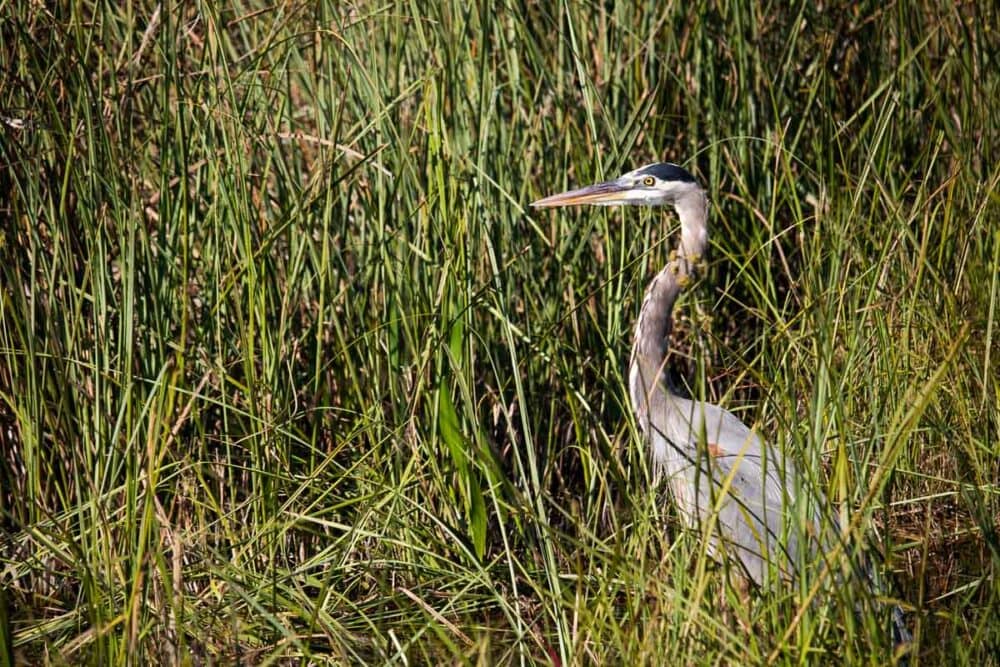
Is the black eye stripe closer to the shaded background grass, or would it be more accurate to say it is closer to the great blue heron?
the great blue heron

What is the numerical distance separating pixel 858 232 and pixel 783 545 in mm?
1367

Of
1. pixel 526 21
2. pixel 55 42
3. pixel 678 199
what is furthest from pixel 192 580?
pixel 526 21

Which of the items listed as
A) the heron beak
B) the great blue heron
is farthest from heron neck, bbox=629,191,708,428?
the heron beak

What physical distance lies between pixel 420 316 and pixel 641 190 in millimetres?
678

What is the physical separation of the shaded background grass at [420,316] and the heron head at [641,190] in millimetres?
100

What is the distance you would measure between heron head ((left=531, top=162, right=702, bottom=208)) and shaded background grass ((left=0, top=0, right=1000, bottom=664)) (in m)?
0.10

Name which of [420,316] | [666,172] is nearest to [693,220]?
[666,172]

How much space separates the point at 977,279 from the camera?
111 inches

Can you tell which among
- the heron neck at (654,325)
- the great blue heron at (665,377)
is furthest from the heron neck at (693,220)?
the heron neck at (654,325)

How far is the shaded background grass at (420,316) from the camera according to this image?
2408 mm

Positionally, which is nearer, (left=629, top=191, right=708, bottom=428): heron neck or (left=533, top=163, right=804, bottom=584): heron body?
(left=533, top=163, right=804, bottom=584): heron body

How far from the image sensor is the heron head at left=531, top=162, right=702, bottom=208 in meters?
3.02

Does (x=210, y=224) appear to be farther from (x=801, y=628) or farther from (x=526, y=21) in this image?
(x=801, y=628)

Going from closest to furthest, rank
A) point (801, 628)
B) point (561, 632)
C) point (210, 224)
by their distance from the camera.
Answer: point (801, 628) < point (561, 632) < point (210, 224)
